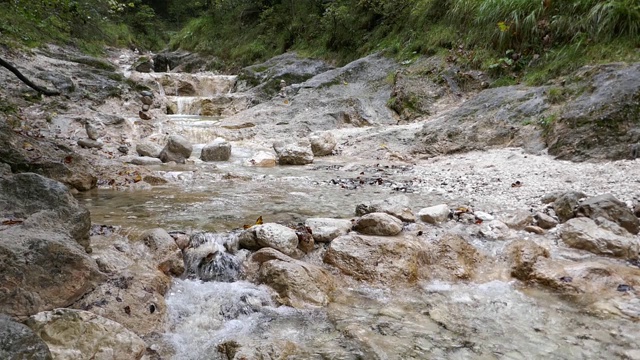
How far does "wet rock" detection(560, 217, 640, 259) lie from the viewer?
368 cm

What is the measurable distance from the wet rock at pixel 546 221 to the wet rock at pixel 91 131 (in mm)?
8414

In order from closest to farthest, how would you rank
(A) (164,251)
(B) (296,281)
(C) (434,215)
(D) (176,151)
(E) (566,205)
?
(B) (296,281) → (A) (164,251) → (E) (566,205) → (C) (434,215) → (D) (176,151)

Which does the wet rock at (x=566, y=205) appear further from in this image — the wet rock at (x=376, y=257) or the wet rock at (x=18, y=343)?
the wet rock at (x=18, y=343)

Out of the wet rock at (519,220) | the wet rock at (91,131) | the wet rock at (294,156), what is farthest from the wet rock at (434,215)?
the wet rock at (91,131)

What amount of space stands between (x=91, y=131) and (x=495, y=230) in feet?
26.7

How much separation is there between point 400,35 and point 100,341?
13155 millimetres

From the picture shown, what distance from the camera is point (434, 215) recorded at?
449cm

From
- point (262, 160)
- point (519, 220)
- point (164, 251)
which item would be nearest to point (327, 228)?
point (164, 251)

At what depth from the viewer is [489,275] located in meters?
3.69

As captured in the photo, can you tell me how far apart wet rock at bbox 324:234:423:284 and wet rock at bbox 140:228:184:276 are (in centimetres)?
130

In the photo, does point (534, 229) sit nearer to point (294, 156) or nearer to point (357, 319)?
point (357, 319)

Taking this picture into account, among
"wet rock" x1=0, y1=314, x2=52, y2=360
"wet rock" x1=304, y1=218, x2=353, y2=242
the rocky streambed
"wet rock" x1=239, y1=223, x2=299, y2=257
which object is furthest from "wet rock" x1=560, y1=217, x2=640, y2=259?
"wet rock" x1=0, y1=314, x2=52, y2=360

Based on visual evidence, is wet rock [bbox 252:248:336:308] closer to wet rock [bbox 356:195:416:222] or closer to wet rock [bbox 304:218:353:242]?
wet rock [bbox 304:218:353:242]

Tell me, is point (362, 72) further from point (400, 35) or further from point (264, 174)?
point (264, 174)
